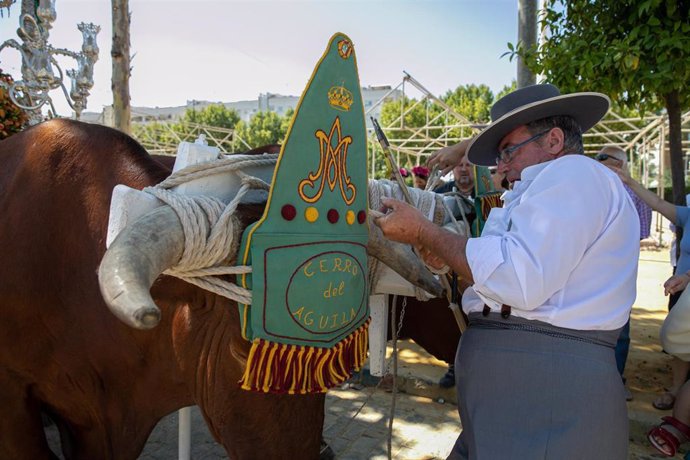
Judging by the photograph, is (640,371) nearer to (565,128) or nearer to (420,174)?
(420,174)

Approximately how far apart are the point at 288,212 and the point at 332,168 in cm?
23

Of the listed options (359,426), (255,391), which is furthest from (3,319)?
(359,426)

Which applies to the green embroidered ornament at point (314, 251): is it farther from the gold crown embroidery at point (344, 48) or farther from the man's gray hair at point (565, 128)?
the man's gray hair at point (565, 128)

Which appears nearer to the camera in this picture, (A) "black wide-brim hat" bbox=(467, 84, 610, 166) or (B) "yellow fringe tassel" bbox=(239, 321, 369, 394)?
(B) "yellow fringe tassel" bbox=(239, 321, 369, 394)

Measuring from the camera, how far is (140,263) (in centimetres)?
108

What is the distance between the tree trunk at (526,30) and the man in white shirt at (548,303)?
12.7ft

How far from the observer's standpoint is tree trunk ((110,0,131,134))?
5.47m

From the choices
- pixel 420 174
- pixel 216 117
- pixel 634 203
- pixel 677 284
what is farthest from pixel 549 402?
pixel 216 117

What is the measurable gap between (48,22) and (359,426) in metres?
4.61

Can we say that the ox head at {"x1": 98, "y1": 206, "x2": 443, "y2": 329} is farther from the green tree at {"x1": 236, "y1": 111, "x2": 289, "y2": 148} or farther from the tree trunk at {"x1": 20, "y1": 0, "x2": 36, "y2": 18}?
the green tree at {"x1": 236, "y1": 111, "x2": 289, "y2": 148}

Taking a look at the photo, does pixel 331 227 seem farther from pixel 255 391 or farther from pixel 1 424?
pixel 1 424

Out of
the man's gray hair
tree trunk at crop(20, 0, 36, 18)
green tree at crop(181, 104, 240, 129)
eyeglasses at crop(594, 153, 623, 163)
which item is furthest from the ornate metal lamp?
green tree at crop(181, 104, 240, 129)

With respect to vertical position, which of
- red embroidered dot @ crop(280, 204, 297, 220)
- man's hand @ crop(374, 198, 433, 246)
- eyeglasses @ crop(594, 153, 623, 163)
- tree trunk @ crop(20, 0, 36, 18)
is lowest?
man's hand @ crop(374, 198, 433, 246)

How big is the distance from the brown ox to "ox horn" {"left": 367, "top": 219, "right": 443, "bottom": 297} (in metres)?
0.49
